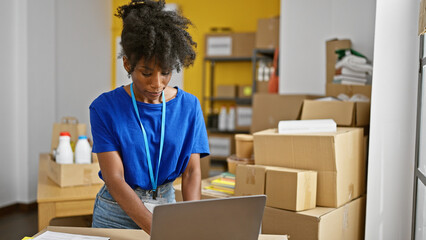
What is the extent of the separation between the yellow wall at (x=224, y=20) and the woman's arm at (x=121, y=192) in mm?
4531

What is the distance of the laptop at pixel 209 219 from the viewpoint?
3.03 ft

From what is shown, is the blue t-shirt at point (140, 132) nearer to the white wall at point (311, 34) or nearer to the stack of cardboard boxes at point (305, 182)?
the stack of cardboard boxes at point (305, 182)

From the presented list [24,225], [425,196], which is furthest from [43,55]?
[425,196]

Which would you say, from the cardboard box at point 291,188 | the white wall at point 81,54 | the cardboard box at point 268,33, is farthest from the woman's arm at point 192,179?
the white wall at point 81,54

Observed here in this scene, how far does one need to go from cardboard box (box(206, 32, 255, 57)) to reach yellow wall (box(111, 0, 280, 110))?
0.74 ft

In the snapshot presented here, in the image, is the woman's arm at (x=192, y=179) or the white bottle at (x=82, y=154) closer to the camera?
the woman's arm at (x=192, y=179)

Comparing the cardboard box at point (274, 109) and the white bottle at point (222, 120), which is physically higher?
the cardboard box at point (274, 109)

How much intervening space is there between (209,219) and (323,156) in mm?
1224

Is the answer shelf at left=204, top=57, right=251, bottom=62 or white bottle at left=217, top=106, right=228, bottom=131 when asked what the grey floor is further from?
shelf at left=204, top=57, right=251, bottom=62

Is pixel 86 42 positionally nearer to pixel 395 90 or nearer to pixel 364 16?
pixel 364 16

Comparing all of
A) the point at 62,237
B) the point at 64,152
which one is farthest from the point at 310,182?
the point at 64,152

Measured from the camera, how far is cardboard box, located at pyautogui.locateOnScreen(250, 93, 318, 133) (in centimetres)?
299

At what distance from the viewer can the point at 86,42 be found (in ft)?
17.3

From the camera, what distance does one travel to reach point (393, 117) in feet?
6.75
